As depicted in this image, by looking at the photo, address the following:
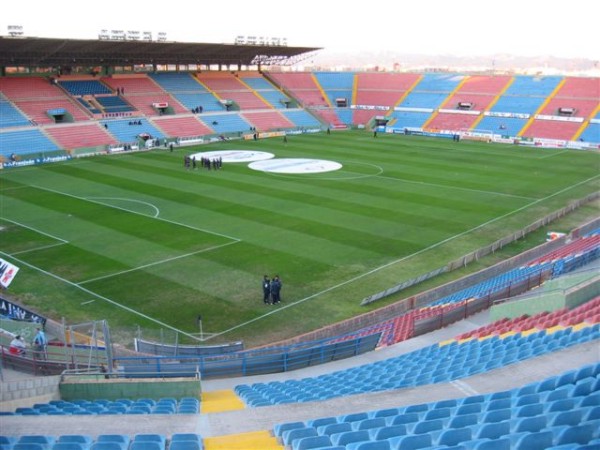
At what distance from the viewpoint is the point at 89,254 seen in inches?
1038

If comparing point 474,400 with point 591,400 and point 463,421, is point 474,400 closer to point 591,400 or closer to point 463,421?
point 463,421

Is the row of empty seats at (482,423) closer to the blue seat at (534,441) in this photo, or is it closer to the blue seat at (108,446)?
the blue seat at (534,441)

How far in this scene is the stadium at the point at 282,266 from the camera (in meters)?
8.58

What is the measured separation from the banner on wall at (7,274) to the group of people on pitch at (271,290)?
1001 centimetres

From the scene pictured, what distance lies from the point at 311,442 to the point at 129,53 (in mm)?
64090

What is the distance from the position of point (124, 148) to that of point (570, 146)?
147ft

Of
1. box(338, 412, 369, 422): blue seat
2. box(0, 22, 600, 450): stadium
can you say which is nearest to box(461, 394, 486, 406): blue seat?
box(0, 22, 600, 450): stadium

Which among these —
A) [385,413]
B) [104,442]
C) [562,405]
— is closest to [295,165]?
[385,413]

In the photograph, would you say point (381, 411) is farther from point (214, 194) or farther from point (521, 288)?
point (214, 194)

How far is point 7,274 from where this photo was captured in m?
23.1

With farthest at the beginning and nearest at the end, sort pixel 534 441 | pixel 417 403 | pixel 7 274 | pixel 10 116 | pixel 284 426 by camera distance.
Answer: pixel 10 116 → pixel 7 274 → pixel 417 403 → pixel 284 426 → pixel 534 441

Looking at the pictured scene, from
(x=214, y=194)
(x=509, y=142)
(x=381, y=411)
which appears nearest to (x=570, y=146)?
(x=509, y=142)

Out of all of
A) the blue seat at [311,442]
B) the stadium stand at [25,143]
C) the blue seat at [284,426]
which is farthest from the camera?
the stadium stand at [25,143]

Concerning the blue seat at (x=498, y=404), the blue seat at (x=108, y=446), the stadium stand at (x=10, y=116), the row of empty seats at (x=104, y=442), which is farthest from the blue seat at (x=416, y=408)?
the stadium stand at (x=10, y=116)
